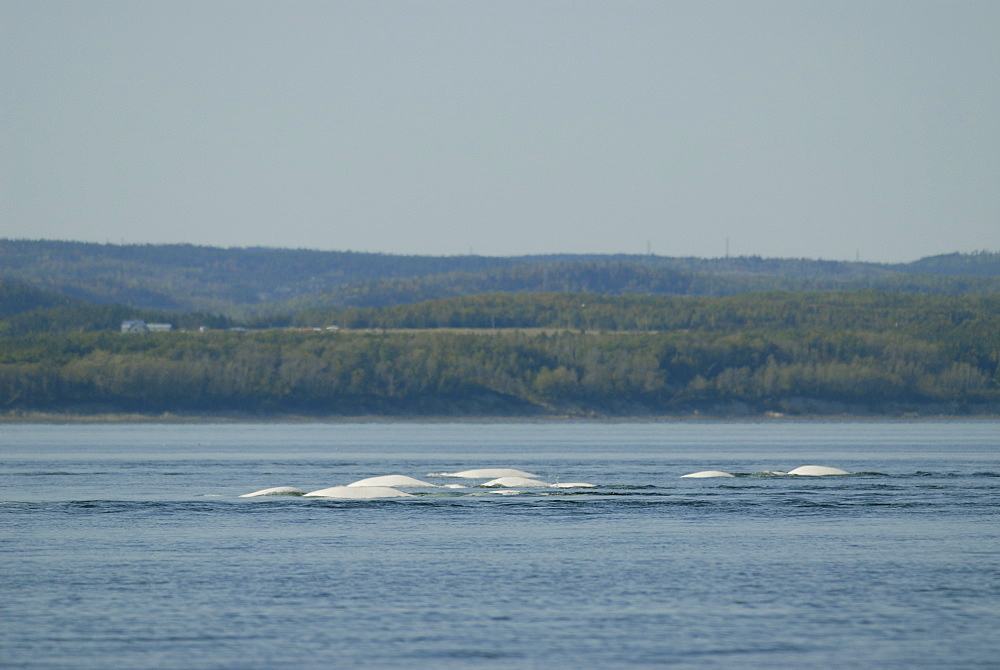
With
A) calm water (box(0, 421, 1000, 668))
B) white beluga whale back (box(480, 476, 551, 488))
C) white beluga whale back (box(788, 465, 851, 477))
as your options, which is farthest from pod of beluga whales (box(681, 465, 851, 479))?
white beluga whale back (box(480, 476, 551, 488))

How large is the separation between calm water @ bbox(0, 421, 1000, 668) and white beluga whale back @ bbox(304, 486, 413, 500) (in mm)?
1459

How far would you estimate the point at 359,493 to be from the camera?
8025 centimetres

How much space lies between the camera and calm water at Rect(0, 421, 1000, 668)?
120 feet

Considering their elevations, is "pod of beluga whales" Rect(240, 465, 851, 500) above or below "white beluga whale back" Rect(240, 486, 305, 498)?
above

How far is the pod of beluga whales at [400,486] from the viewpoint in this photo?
3157 inches

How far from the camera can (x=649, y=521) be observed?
220 feet

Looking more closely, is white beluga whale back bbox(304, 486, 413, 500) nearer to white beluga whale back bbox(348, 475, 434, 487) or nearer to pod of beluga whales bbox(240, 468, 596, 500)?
pod of beluga whales bbox(240, 468, 596, 500)

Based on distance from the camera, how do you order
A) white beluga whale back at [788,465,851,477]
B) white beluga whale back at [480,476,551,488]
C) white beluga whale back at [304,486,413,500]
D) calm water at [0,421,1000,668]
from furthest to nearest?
white beluga whale back at [788,465,851,477]
white beluga whale back at [480,476,551,488]
white beluga whale back at [304,486,413,500]
calm water at [0,421,1000,668]

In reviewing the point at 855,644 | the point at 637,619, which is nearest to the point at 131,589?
the point at 637,619

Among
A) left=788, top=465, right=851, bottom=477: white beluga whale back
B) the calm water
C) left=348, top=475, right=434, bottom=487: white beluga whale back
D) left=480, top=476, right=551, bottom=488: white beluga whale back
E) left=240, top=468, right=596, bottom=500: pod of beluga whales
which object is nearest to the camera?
the calm water

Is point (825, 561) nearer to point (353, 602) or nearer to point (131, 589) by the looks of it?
point (353, 602)

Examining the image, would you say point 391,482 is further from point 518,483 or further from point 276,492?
point 518,483

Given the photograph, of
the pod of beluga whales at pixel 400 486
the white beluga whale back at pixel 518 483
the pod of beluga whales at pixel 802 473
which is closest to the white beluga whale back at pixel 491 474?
the pod of beluga whales at pixel 400 486

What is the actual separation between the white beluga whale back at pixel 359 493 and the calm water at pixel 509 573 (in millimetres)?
1459
